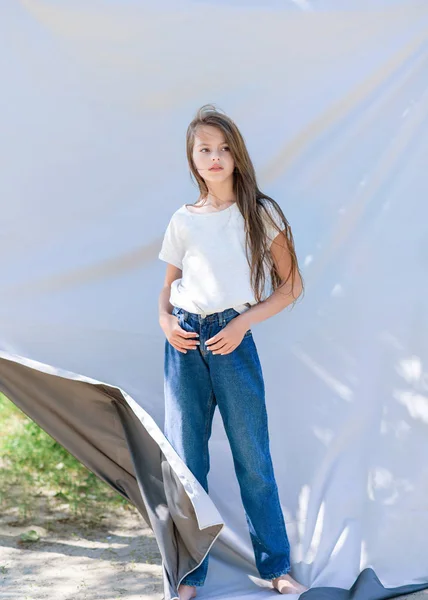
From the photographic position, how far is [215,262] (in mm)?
2395

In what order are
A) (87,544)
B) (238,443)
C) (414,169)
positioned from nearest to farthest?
(238,443)
(414,169)
(87,544)

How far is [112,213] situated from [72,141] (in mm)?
277

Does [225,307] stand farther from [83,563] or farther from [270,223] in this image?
[83,563]

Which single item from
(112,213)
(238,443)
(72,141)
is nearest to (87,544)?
(238,443)

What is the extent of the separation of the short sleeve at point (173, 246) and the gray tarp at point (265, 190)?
1.33 feet

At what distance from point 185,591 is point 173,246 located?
3.35 feet

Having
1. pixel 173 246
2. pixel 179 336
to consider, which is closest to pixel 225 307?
pixel 179 336

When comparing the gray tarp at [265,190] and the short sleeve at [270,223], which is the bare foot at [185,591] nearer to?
the gray tarp at [265,190]

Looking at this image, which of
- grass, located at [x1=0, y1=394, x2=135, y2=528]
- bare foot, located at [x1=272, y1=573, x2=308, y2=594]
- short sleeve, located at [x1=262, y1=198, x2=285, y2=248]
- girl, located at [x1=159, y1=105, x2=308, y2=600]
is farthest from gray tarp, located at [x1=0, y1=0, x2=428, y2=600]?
grass, located at [x1=0, y1=394, x2=135, y2=528]

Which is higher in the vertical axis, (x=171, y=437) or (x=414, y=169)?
(x=414, y=169)

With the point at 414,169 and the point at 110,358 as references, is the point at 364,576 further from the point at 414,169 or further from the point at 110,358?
the point at 414,169

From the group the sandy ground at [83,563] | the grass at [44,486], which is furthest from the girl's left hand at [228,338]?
the grass at [44,486]

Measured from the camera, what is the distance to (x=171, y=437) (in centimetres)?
253

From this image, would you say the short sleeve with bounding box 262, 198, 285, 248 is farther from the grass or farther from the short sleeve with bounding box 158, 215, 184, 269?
the grass
